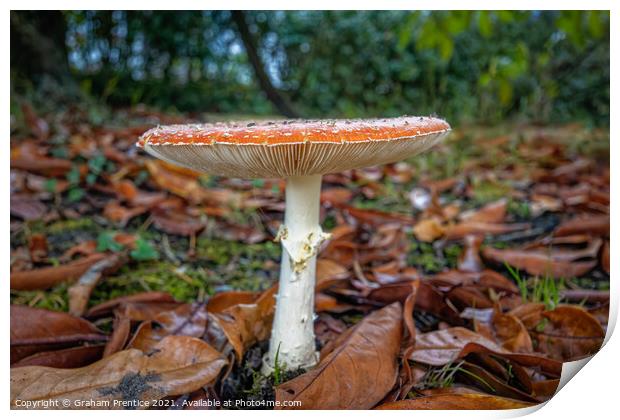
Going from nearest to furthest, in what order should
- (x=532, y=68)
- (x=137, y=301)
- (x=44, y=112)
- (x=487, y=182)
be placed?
(x=137, y=301) → (x=487, y=182) → (x=44, y=112) → (x=532, y=68)

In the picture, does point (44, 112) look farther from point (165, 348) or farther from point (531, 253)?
point (531, 253)

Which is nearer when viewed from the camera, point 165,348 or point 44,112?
point 165,348

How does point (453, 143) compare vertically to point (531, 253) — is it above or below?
Result: above

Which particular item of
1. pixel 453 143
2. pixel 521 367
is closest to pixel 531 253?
pixel 521 367

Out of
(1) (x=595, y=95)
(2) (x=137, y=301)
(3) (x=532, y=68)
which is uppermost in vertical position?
(3) (x=532, y=68)

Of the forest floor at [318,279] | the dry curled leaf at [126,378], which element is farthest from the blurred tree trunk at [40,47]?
the dry curled leaf at [126,378]

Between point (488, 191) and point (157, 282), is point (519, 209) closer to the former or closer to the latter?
point (488, 191)

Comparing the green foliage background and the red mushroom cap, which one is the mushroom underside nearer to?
the red mushroom cap
